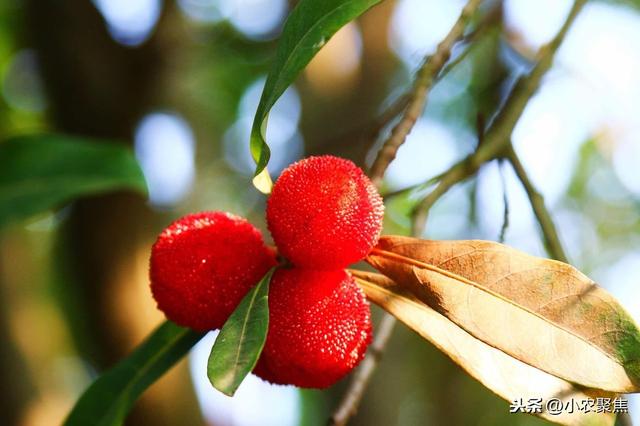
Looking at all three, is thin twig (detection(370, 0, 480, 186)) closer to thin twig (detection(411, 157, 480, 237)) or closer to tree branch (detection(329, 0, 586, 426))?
tree branch (detection(329, 0, 586, 426))

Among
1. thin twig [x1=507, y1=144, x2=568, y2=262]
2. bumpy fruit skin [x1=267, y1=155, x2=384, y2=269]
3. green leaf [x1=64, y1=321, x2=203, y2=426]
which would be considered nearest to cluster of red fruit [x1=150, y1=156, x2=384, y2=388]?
bumpy fruit skin [x1=267, y1=155, x2=384, y2=269]

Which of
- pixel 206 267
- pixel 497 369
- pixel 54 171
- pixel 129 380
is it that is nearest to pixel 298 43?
pixel 206 267

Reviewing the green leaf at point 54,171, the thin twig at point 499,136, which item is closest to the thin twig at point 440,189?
the thin twig at point 499,136

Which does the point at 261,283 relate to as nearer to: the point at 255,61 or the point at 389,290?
the point at 389,290

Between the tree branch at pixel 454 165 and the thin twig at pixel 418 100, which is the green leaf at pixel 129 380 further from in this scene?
the thin twig at pixel 418 100

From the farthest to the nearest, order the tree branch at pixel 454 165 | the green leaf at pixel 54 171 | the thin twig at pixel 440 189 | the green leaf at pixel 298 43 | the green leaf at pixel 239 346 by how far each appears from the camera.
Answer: the green leaf at pixel 54 171 → the thin twig at pixel 440 189 → the tree branch at pixel 454 165 → the green leaf at pixel 298 43 → the green leaf at pixel 239 346

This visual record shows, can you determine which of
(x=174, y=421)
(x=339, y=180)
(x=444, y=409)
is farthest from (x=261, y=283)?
(x=444, y=409)

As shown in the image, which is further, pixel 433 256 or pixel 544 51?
pixel 544 51
